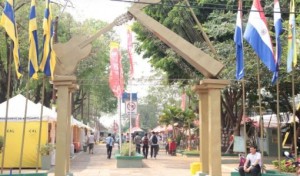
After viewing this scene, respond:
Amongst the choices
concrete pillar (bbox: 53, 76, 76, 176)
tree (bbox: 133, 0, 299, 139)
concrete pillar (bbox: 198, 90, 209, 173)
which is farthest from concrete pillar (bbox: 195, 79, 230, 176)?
tree (bbox: 133, 0, 299, 139)

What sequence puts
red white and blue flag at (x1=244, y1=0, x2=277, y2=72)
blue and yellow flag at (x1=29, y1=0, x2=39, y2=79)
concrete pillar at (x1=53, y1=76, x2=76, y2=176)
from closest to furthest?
concrete pillar at (x1=53, y1=76, x2=76, y2=176) → blue and yellow flag at (x1=29, y1=0, x2=39, y2=79) → red white and blue flag at (x1=244, y1=0, x2=277, y2=72)

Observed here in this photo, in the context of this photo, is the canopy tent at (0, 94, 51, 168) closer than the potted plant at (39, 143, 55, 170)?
No

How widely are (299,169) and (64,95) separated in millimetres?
7341

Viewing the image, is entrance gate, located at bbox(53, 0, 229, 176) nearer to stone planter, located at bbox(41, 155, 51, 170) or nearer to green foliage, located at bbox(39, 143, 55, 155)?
green foliage, located at bbox(39, 143, 55, 155)

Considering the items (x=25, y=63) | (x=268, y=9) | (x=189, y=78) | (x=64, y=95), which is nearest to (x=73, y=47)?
(x=64, y=95)

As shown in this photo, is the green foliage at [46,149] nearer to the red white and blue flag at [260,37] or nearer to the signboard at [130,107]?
the signboard at [130,107]

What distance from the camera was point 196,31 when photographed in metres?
25.7

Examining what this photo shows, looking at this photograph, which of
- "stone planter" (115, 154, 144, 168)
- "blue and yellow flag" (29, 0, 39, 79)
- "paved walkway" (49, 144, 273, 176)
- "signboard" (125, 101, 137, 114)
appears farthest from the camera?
"signboard" (125, 101, 137, 114)

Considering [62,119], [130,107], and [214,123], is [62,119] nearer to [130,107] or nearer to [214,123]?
[214,123]

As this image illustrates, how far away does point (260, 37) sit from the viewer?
13109mm

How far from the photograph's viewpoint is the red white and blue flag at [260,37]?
12.9m

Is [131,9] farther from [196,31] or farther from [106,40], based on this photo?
[106,40]

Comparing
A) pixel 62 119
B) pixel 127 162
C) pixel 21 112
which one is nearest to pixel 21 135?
A: pixel 21 112

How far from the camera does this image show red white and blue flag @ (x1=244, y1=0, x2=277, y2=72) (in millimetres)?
12875
